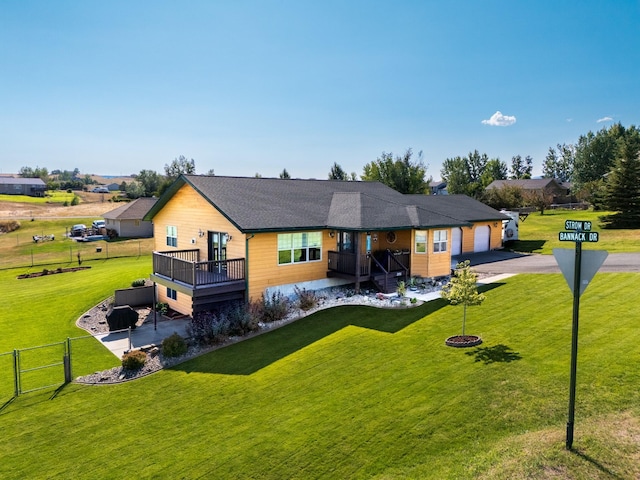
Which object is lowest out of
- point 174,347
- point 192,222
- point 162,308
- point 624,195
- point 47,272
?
point 162,308

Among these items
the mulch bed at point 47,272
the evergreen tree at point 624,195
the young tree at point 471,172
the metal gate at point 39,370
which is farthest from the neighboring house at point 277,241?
the young tree at point 471,172

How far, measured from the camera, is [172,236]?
22641 millimetres

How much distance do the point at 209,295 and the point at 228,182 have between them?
23.4 ft

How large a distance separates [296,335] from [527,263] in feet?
54.5

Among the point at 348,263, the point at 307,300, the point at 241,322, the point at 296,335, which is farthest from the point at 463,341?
the point at 241,322

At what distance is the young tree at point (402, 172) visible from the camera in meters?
56.9

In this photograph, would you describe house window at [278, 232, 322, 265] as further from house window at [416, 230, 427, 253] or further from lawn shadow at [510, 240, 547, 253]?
lawn shadow at [510, 240, 547, 253]

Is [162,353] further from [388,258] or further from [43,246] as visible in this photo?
[43,246]

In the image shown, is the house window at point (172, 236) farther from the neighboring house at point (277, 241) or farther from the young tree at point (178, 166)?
the young tree at point (178, 166)

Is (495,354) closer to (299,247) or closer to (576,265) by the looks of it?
(576,265)

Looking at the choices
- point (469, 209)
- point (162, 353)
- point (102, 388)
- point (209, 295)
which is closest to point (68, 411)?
point (102, 388)

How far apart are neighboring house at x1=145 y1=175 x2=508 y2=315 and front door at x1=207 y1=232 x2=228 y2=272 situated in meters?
0.05

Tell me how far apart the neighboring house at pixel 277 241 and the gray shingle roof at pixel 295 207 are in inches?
2.2

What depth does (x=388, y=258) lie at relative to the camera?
19812mm
